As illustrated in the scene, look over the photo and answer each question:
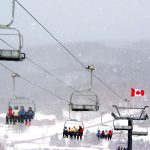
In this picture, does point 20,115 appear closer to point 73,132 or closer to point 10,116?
point 10,116

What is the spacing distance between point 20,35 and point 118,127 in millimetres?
21490

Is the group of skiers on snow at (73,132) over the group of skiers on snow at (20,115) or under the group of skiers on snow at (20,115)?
under

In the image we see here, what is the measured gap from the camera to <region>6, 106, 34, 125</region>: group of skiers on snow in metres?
27.7

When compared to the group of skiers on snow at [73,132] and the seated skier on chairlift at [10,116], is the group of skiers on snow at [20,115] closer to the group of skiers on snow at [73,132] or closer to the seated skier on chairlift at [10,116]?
the seated skier on chairlift at [10,116]

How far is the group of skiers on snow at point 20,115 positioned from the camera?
2767 centimetres

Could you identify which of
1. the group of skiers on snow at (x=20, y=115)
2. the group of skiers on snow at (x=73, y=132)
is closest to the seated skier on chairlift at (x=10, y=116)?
the group of skiers on snow at (x=20, y=115)

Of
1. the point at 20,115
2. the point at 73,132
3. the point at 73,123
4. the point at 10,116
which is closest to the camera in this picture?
the point at 73,123

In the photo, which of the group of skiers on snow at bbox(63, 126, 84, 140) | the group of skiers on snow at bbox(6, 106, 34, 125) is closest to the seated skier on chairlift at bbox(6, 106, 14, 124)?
the group of skiers on snow at bbox(6, 106, 34, 125)

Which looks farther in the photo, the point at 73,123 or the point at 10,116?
the point at 10,116

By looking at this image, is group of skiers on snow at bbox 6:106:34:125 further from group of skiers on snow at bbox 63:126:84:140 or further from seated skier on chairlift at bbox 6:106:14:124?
group of skiers on snow at bbox 63:126:84:140

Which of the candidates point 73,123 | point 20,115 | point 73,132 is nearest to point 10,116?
point 20,115

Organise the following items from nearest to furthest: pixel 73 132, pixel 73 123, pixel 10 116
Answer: pixel 73 123 → pixel 73 132 → pixel 10 116

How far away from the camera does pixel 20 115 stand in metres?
27.8

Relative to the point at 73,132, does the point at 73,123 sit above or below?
above
